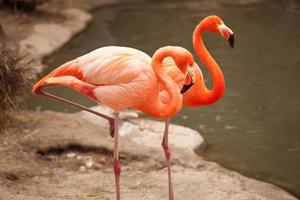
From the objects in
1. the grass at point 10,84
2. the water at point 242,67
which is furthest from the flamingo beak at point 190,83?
the grass at point 10,84

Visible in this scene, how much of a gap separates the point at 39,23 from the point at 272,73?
4.39 meters

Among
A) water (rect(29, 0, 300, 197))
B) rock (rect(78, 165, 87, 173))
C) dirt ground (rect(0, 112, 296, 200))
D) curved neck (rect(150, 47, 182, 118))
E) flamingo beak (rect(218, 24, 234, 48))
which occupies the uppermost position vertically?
flamingo beak (rect(218, 24, 234, 48))

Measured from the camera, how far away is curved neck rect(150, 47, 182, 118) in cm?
403

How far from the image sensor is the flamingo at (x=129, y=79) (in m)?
4.04

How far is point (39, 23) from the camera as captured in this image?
10562 mm

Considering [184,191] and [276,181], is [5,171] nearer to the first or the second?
[184,191]

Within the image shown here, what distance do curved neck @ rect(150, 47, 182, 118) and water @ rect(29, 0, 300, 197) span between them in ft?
5.82

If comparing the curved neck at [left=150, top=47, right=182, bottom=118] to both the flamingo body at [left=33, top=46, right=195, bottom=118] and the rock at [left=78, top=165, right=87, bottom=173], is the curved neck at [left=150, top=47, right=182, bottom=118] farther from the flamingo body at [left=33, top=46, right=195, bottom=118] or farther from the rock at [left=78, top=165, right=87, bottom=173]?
the rock at [left=78, top=165, right=87, bottom=173]

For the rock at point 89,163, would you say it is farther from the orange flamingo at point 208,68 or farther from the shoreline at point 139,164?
the orange flamingo at point 208,68

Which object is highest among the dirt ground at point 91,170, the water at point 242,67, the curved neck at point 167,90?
the curved neck at point 167,90

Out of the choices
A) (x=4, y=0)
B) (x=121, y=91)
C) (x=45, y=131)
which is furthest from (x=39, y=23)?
(x=121, y=91)

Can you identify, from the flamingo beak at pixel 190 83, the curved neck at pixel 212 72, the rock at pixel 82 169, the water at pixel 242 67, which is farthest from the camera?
the water at pixel 242 67

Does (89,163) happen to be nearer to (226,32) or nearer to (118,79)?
(118,79)

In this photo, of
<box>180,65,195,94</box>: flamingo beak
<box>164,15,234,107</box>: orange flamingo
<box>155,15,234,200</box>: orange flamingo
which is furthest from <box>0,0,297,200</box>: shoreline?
<box>180,65,195,94</box>: flamingo beak
